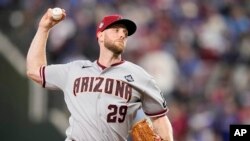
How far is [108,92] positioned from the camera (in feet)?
23.9

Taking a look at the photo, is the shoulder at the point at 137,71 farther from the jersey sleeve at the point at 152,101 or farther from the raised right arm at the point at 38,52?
the raised right arm at the point at 38,52

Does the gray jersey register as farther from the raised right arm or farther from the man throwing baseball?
the raised right arm

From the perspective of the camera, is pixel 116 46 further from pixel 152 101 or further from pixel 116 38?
pixel 152 101

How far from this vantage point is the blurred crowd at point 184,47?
12.9 metres

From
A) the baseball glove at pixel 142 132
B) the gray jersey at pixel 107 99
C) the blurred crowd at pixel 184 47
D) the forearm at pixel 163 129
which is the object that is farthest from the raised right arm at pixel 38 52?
the blurred crowd at pixel 184 47

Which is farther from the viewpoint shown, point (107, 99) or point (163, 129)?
point (163, 129)

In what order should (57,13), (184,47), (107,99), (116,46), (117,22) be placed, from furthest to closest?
1. (184,47)
2. (57,13)
3. (117,22)
4. (116,46)
5. (107,99)

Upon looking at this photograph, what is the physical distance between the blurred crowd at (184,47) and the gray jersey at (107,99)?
5.20 metres

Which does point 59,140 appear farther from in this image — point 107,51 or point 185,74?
point 107,51

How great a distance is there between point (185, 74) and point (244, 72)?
0.89 m

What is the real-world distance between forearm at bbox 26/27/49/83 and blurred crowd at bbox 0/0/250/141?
5098 mm

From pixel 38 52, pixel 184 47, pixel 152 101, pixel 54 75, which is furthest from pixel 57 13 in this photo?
pixel 184 47

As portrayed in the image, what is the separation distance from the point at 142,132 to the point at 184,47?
6.75 meters

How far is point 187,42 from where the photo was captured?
14.5 meters
